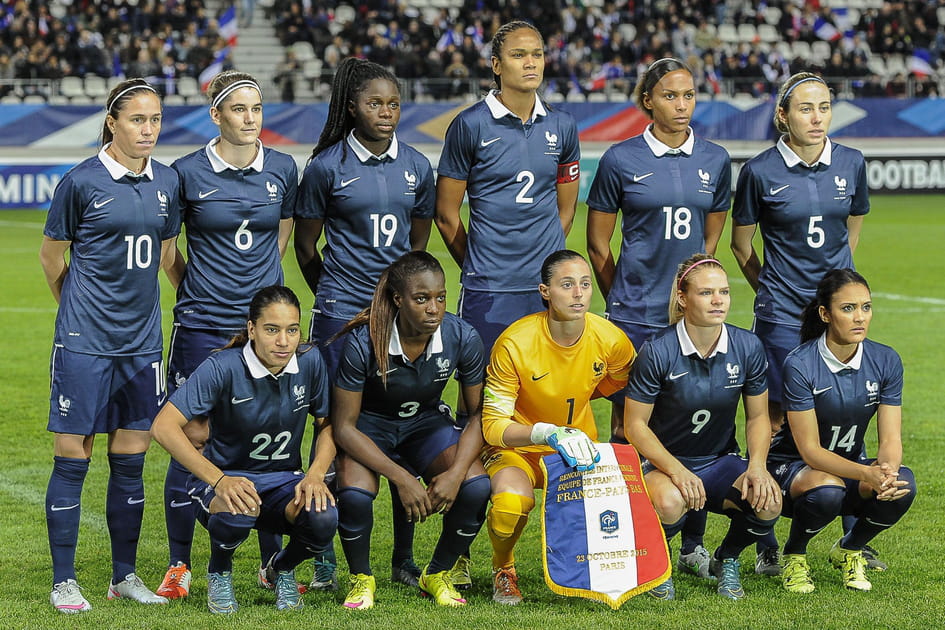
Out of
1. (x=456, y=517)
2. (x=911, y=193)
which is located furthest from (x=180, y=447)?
(x=911, y=193)

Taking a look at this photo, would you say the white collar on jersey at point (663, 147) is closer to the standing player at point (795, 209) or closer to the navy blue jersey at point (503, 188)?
the standing player at point (795, 209)

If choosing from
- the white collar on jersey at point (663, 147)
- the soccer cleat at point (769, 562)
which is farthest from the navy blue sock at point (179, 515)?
the white collar on jersey at point (663, 147)

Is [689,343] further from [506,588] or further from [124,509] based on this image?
[124,509]

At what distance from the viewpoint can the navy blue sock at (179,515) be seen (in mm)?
5078

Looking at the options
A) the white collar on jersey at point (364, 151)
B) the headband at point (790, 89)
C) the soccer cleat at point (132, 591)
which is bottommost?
the soccer cleat at point (132, 591)

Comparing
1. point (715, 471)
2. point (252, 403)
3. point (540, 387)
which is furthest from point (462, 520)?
point (715, 471)

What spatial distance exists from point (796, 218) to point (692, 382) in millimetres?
Answer: 1070

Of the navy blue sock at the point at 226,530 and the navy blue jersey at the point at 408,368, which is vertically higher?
the navy blue jersey at the point at 408,368

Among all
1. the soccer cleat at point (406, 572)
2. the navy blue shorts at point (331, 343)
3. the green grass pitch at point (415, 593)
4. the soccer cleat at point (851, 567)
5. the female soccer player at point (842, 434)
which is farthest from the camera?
the navy blue shorts at point (331, 343)

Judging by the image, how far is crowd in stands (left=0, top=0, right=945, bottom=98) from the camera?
24.2 metres

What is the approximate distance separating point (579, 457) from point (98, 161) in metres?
2.26

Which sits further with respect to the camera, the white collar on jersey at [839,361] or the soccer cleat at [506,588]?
the white collar on jersey at [839,361]

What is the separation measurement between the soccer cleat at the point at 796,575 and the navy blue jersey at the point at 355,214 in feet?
6.99

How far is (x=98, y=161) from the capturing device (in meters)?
4.89
